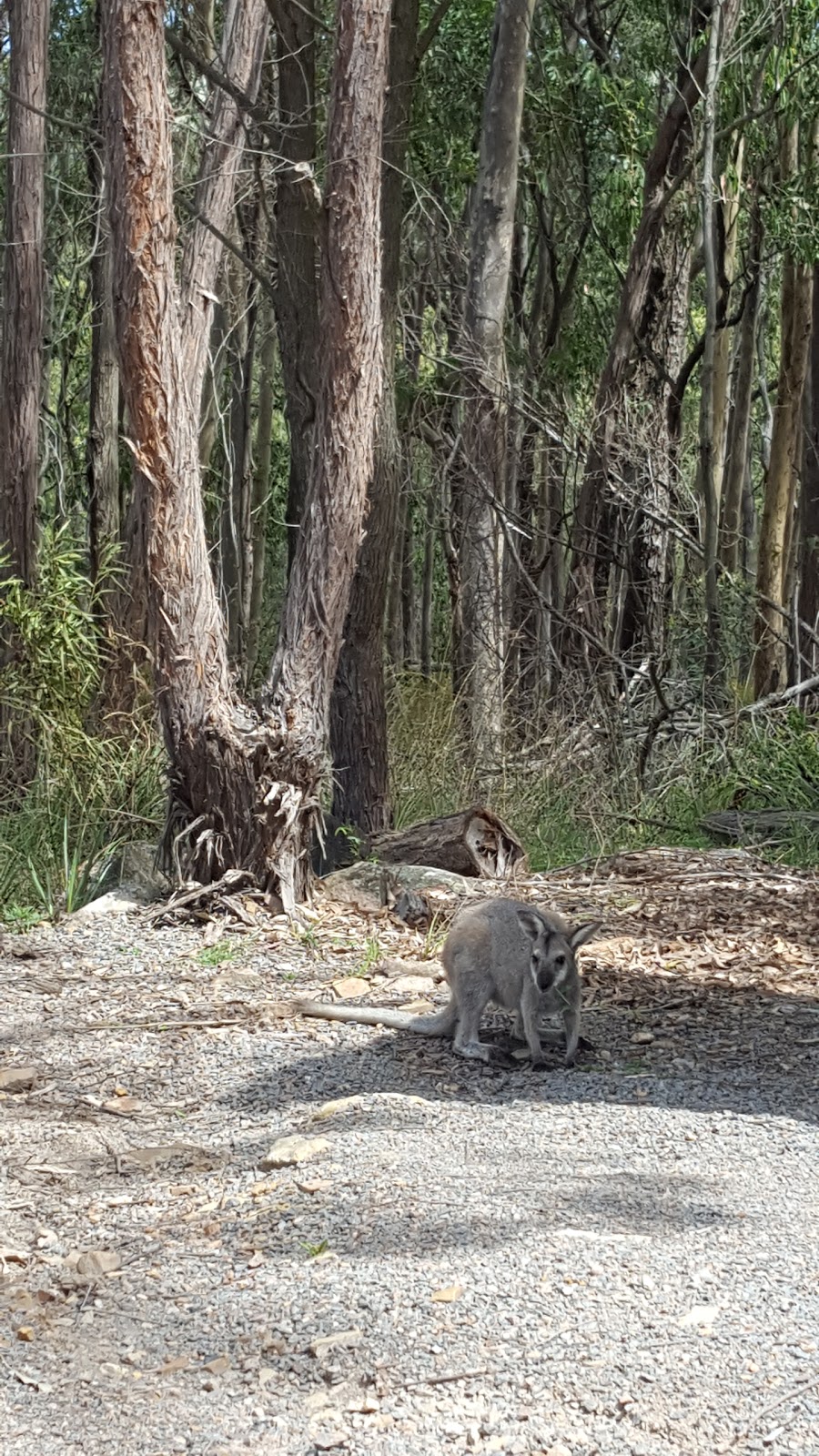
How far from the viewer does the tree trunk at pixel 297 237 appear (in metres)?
10.4

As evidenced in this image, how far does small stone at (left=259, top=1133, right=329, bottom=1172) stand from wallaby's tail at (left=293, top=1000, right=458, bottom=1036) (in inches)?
50.2

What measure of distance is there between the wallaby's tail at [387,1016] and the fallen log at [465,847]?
2.38 metres

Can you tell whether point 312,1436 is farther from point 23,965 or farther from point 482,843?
point 482,843

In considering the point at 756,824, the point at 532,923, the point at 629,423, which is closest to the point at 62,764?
the point at 756,824

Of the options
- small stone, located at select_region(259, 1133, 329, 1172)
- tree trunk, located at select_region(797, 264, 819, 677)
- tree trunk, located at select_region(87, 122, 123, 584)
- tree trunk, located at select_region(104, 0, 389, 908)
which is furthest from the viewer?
tree trunk, located at select_region(87, 122, 123, 584)

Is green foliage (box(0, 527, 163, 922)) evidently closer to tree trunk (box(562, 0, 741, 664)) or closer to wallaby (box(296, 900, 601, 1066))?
wallaby (box(296, 900, 601, 1066))

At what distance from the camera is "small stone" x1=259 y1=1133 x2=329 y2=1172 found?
16.8 ft

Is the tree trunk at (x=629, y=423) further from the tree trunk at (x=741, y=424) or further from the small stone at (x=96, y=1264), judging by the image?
the small stone at (x=96, y=1264)

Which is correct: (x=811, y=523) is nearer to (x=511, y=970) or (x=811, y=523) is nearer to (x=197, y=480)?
(x=197, y=480)

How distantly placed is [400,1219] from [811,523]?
39.4ft

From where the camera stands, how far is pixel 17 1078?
6355mm

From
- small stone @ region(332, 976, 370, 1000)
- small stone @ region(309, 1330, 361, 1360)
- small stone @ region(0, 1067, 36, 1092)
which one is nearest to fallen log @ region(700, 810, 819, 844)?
small stone @ region(332, 976, 370, 1000)

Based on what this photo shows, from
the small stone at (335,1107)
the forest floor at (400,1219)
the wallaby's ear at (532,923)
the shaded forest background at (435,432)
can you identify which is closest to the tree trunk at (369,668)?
the shaded forest background at (435,432)

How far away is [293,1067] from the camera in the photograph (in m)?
6.34
